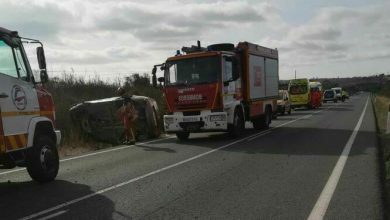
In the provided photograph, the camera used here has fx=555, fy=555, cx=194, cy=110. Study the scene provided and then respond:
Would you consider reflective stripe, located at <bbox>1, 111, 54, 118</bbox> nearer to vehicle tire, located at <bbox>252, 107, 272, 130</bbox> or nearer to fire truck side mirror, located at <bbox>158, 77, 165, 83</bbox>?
fire truck side mirror, located at <bbox>158, 77, 165, 83</bbox>

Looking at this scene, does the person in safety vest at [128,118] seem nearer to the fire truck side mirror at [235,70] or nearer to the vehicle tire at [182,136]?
the vehicle tire at [182,136]

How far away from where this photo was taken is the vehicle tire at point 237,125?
18.1 metres

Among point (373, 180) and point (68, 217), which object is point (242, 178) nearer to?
point (373, 180)

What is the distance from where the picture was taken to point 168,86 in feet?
59.1

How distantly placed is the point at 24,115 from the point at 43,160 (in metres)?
0.97

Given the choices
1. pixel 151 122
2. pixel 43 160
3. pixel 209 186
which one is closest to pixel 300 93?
pixel 151 122

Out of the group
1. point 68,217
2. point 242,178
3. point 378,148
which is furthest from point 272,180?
point 378,148

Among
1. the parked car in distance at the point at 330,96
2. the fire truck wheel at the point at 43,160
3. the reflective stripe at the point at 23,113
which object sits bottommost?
the parked car in distance at the point at 330,96

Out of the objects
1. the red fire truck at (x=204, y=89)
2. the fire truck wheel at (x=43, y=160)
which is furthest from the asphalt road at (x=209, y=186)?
the red fire truck at (x=204, y=89)

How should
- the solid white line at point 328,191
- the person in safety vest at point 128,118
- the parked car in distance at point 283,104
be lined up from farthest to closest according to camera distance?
the parked car in distance at point 283,104 < the person in safety vest at point 128,118 < the solid white line at point 328,191

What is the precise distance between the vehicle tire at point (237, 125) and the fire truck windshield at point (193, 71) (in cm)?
169

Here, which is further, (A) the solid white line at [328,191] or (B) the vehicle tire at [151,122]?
(B) the vehicle tire at [151,122]

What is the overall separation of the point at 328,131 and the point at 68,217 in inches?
583

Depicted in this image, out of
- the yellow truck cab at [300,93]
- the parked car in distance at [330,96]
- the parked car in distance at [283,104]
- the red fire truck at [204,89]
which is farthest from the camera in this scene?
the parked car in distance at [330,96]
